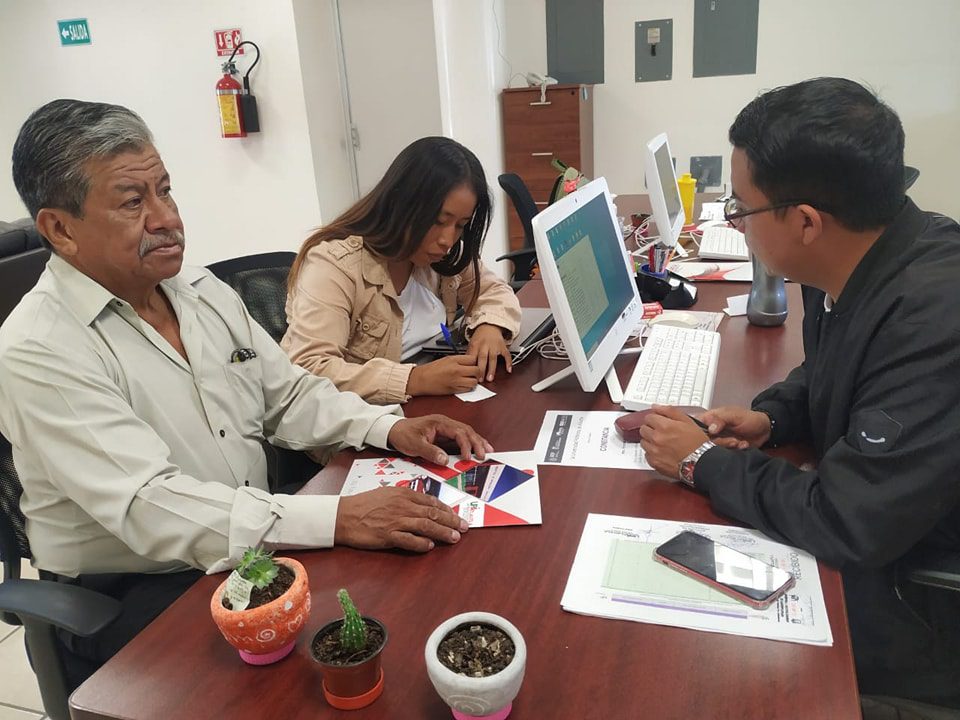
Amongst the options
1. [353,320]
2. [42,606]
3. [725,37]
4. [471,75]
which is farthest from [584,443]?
[725,37]

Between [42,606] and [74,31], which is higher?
[74,31]

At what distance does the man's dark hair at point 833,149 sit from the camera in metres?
1.04

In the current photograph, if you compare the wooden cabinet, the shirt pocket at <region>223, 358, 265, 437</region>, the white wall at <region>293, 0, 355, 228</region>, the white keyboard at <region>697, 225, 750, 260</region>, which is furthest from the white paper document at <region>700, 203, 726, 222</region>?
the shirt pocket at <region>223, 358, 265, 437</region>

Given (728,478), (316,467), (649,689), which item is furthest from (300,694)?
(316,467)

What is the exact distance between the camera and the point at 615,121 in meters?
5.20

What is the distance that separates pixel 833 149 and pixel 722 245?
1.81 metres

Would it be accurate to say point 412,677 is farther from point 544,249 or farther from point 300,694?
point 544,249

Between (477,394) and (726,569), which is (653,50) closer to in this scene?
(477,394)

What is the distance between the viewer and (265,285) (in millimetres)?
2029

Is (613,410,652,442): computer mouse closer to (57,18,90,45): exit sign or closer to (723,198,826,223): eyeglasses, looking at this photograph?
(723,198,826,223): eyeglasses

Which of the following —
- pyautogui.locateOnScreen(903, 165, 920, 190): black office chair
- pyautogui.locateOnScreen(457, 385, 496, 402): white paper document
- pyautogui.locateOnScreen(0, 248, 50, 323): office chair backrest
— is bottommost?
pyautogui.locateOnScreen(0, 248, 50, 323): office chair backrest

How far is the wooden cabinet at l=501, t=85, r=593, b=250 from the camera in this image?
4.72 metres

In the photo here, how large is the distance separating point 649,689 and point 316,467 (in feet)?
3.83

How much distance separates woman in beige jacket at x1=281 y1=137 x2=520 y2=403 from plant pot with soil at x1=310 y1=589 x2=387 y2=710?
2.79 ft
